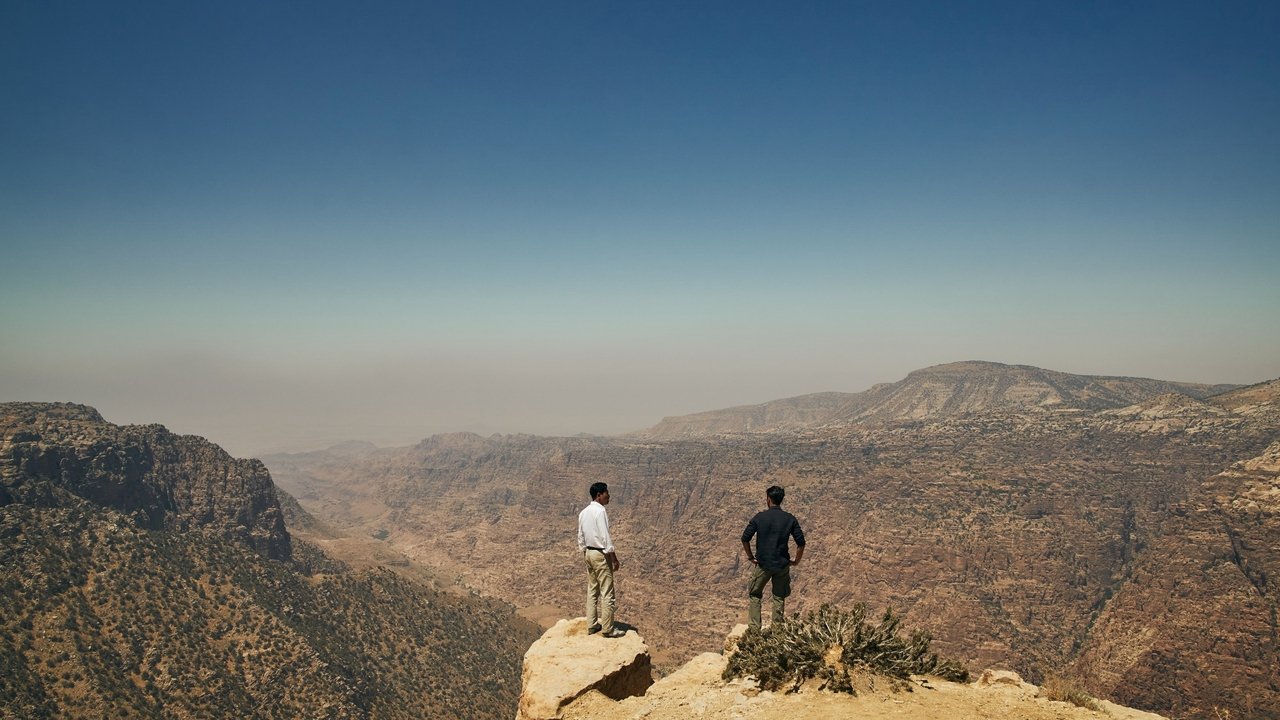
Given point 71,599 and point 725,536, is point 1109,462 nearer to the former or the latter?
point 725,536

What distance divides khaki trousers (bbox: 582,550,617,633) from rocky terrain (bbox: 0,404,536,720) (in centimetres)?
5031

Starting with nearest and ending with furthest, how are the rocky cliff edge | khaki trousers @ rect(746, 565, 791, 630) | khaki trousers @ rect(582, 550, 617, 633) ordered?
the rocky cliff edge → khaki trousers @ rect(746, 565, 791, 630) → khaki trousers @ rect(582, 550, 617, 633)

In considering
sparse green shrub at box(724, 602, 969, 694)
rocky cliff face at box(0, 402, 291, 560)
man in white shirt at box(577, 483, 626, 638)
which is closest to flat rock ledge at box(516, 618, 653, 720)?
man in white shirt at box(577, 483, 626, 638)

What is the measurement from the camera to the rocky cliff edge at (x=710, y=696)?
31.0ft

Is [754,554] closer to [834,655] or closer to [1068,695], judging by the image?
[834,655]

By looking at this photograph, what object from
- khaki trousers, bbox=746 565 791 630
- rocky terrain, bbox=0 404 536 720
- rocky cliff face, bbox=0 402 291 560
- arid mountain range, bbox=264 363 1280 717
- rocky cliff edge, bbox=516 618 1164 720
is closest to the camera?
rocky cliff edge, bbox=516 618 1164 720

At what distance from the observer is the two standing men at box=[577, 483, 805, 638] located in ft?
40.0

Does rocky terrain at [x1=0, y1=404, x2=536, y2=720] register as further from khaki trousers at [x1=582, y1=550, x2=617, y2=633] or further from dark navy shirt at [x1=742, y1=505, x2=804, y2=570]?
dark navy shirt at [x1=742, y1=505, x2=804, y2=570]

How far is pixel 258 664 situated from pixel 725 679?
60109mm

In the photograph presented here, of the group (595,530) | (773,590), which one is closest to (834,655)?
(773,590)

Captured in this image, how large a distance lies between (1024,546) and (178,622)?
351 feet

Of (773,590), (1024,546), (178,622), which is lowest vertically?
(1024,546)

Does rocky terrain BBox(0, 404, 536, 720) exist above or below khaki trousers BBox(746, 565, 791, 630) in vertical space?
below

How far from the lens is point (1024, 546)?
92.6m
